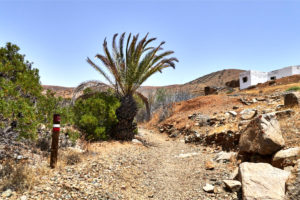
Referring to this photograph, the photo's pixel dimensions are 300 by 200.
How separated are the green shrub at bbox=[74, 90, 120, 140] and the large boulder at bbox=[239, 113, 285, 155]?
4.21 m

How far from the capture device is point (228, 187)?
3582 mm

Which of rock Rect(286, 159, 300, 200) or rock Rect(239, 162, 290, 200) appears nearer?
rock Rect(286, 159, 300, 200)

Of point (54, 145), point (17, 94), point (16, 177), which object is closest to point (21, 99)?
point (17, 94)

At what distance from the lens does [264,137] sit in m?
4.08

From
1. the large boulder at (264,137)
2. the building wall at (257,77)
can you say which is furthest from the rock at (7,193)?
the building wall at (257,77)

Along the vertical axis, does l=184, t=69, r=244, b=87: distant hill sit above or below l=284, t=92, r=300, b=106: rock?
above

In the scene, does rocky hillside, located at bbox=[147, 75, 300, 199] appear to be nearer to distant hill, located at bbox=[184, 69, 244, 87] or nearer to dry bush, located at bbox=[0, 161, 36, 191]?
dry bush, located at bbox=[0, 161, 36, 191]

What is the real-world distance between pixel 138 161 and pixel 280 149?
3.13m

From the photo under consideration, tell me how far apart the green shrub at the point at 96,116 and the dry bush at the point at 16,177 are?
9.91 feet

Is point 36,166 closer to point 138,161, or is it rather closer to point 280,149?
point 138,161

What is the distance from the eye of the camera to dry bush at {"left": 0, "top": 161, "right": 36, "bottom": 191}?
306cm

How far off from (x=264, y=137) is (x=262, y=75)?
88.1ft

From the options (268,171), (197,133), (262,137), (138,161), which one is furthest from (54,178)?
(197,133)

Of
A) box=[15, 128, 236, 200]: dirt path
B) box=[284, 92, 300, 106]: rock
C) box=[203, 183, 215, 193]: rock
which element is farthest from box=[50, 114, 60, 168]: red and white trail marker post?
box=[284, 92, 300, 106]: rock
